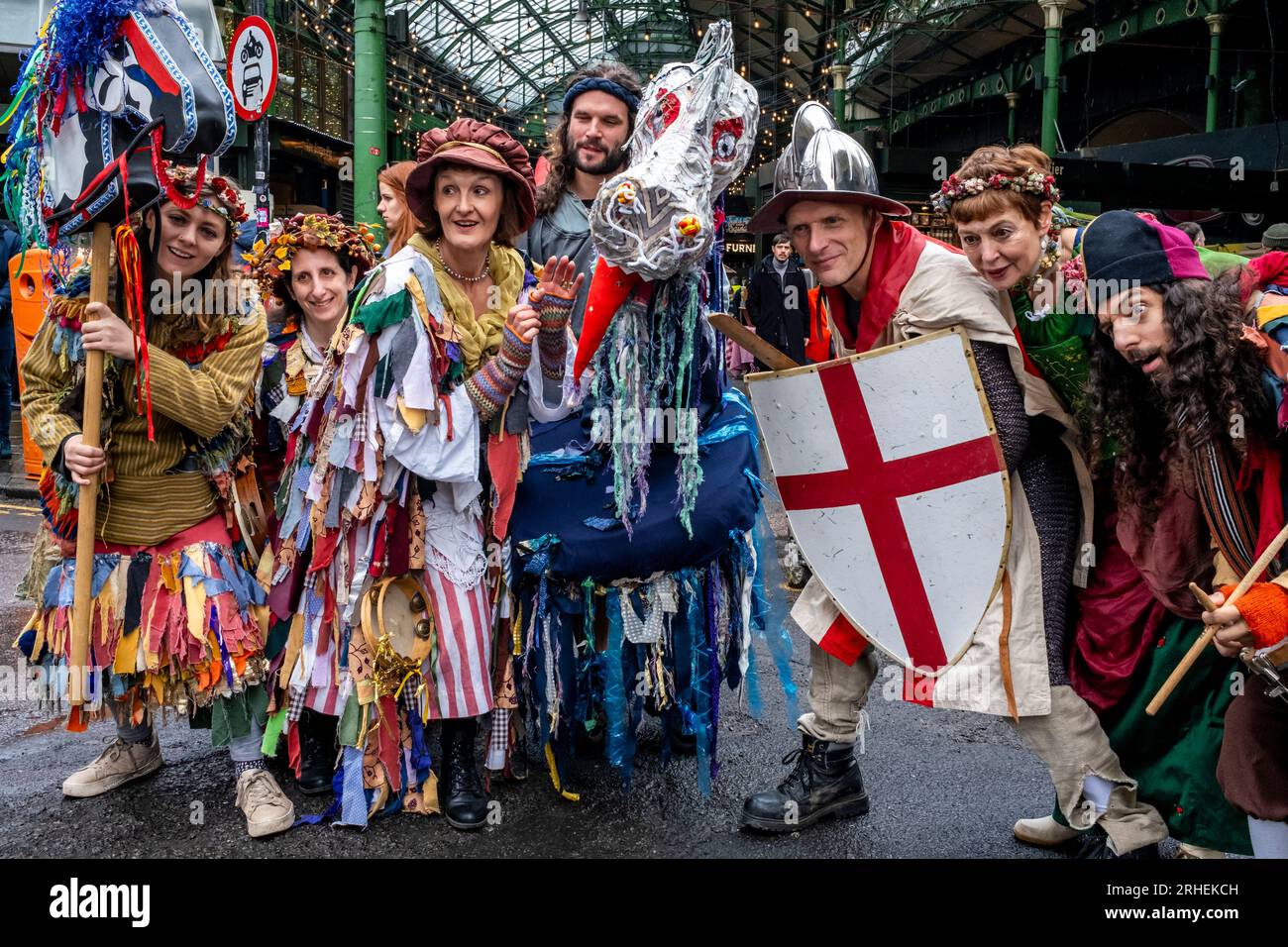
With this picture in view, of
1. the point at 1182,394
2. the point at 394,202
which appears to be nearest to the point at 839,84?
the point at 394,202

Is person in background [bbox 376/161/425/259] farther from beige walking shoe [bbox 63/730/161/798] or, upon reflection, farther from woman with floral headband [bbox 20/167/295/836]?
beige walking shoe [bbox 63/730/161/798]

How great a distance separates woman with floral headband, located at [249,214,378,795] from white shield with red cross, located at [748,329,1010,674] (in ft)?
4.74

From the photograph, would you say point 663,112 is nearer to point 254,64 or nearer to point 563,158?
point 563,158

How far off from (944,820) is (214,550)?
220 cm

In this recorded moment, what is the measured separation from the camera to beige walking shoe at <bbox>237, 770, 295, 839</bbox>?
9.27ft

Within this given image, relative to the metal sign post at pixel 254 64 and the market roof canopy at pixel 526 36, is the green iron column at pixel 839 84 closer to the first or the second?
the market roof canopy at pixel 526 36

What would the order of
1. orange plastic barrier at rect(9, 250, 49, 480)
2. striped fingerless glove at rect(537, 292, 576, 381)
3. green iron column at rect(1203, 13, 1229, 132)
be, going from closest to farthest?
1. striped fingerless glove at rect(537, 292, 576, 381)
2. orange plastic barrier at rect(9, 250, 49, 480)
3. green iron column at rect(1203, 13, 1229, 132)

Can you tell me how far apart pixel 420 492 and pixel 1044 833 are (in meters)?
1.94

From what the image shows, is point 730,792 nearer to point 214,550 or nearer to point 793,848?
point 793,848

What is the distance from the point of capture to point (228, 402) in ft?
9.38

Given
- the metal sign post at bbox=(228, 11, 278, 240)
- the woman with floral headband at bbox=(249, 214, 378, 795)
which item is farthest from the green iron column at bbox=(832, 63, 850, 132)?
the woman with floral headband at bbox=(249, 214, 378, 795)

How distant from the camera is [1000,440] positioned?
2.48 metres

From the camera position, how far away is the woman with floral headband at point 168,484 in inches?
109

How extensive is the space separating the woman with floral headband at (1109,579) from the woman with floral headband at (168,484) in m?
2.00
